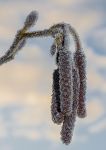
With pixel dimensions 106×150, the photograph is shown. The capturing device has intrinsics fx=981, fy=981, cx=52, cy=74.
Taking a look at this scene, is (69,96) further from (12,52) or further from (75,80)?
(12,52)

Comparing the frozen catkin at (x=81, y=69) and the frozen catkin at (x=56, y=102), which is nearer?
the frozen catkin at (x=56, y=102)

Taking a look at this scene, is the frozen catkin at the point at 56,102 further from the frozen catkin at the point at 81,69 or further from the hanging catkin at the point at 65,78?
the frozen catkin at the point at 81,69

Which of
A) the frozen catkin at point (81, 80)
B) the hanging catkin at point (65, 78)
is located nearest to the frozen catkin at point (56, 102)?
the hanging catkin at point (65, 78)

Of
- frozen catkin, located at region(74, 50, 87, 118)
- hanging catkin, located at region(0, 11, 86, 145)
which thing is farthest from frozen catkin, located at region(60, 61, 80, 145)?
frozen catkin, located at region(74, 50, 87, 118)

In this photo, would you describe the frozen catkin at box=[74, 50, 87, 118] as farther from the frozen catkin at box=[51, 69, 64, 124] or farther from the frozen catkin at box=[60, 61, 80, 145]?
the frozen catkin at box=[51, 69, 64, 124]

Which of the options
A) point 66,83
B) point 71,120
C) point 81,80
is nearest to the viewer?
point 66,83

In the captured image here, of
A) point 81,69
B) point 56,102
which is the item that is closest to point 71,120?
point 56,102

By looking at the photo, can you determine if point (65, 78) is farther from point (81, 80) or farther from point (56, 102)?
point (81, 80)
